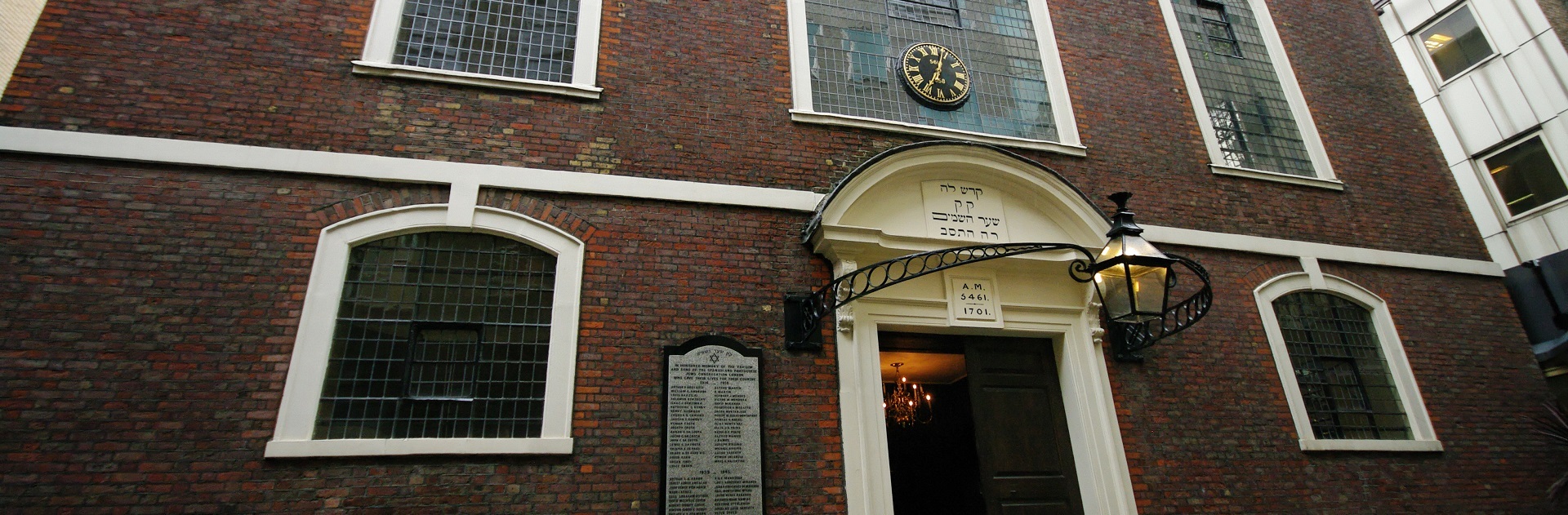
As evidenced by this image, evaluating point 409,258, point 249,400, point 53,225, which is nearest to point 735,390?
point 409,258

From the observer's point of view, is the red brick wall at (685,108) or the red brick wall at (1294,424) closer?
the red brick wall at (685,108)

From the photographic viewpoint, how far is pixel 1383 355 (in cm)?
836

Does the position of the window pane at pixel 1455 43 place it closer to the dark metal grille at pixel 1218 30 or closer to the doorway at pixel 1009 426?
the dark metal grille at pixel 1218 30

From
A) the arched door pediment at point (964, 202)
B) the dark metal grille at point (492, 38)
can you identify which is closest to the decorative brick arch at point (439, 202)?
the dark metal grille at point (492, 38)

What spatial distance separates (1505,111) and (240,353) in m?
17.6

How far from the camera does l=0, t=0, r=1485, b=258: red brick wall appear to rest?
6023mm

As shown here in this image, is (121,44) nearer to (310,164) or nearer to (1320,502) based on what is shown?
(310,164)

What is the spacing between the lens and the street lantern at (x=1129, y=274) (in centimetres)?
530

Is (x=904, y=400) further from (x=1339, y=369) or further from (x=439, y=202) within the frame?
(x=439, y=202)

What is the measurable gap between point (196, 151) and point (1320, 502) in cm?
1008

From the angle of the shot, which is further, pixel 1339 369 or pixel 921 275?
pixel 1339 369

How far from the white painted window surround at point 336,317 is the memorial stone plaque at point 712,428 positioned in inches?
30.7

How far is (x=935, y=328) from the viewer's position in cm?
704

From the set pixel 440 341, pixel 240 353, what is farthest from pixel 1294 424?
pixel 240 353
